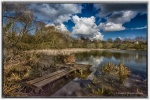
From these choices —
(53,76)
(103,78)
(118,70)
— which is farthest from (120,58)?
(53,76)

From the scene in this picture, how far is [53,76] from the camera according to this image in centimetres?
280

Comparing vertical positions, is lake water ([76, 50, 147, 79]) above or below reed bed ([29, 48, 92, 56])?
below

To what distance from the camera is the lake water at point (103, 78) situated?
271 centimetres

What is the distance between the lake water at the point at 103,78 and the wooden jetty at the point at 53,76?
0.28ft

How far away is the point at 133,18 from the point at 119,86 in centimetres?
98

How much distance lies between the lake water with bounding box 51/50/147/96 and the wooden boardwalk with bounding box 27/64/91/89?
0.27 ft

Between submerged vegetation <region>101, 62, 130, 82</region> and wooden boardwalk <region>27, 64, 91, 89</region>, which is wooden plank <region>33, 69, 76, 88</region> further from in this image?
submerged vegetation <region>101, 62, 130, 82</region>

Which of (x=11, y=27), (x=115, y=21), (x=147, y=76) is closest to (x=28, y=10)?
(x=11, y=27)

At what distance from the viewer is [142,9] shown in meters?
2.71

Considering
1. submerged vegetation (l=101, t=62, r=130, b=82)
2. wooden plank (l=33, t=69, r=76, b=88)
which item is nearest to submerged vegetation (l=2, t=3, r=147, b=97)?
submerged vegetation (l=101, t=62, r=130, b=82)

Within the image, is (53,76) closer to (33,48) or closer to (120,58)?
(33,48)

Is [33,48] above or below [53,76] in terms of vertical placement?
above

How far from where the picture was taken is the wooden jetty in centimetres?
270

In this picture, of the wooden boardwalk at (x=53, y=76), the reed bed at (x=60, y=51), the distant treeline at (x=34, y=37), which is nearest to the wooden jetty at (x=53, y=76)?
the wooden boardwalk at (x=53, y=76)
